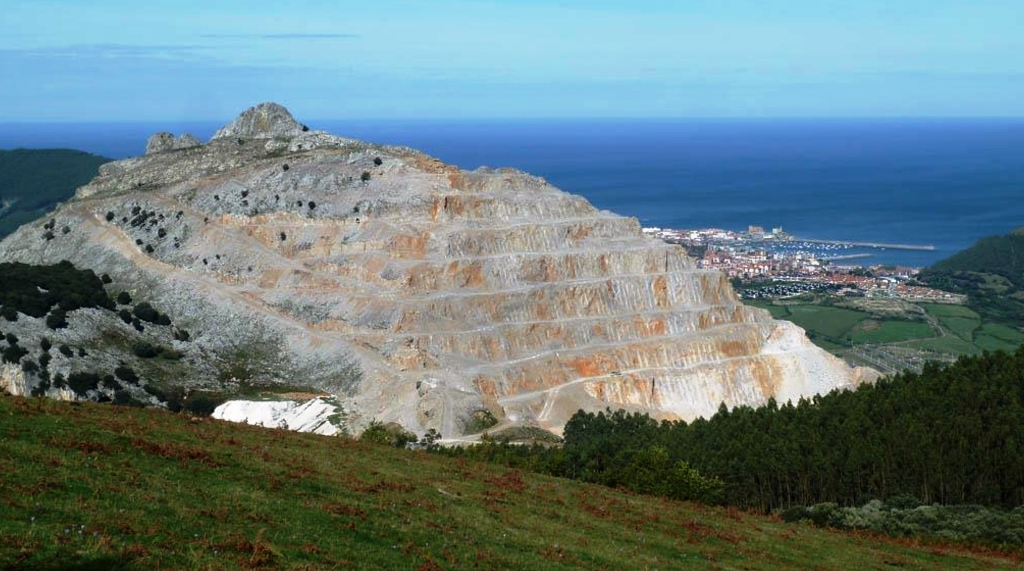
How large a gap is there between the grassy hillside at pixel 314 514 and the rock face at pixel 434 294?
141 ft

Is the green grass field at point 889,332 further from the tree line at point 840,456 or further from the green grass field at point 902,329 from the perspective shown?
the tree line at point 840,456

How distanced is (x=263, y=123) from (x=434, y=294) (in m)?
51.6

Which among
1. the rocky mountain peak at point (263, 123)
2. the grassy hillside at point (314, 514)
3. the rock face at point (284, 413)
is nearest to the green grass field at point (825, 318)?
the rocky mountain peak at point (263, 123)

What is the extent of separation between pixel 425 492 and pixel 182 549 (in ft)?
37.6

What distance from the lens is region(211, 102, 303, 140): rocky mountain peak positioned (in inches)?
5261

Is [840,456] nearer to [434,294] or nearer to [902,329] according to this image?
[434,294]

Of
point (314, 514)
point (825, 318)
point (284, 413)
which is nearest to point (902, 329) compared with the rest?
point (825, 318)

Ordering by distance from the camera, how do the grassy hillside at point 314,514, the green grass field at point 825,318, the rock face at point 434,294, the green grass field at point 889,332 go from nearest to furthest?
the grassy hillside at point 314,514 → the rock face at point 434,294 → the green grass field at point 889,332 → the green grass field at point 825,318

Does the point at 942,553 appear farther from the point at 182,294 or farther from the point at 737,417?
the point at 182,294

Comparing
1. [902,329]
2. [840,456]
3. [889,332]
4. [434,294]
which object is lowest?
[889,332]

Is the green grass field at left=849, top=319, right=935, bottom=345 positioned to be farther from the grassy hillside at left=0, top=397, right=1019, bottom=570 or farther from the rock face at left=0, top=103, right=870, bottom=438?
the grassy hillside at left=0, top=397, right=1019, bottom=570

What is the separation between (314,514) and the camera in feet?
83.1

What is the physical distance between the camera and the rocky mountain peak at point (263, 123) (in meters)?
134

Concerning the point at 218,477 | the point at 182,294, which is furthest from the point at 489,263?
the point at 218,477
